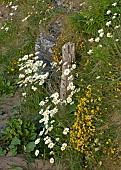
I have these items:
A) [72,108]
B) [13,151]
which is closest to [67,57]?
[72,108]

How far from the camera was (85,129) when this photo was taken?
4566 mm

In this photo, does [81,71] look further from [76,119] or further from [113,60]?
[76,119]

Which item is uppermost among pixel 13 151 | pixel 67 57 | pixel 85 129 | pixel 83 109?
pixel 67 57

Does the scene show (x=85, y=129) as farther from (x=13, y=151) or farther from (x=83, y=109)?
(x=13, y=151)

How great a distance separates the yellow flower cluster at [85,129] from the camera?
14.7 ft

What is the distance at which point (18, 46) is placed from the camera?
7.61 metres

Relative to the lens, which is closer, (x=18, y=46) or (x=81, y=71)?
(x=81, y=71)

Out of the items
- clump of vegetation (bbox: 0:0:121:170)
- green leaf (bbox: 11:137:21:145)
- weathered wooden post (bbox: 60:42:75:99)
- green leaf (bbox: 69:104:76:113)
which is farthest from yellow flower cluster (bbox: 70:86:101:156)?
green leaf (bbox: 11:137:21:145)

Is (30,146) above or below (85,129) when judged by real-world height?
below

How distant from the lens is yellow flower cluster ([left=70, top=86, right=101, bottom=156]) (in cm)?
448

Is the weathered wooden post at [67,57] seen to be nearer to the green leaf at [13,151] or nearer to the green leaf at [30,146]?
the green leaf at [30,146]

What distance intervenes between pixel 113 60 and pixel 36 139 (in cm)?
134

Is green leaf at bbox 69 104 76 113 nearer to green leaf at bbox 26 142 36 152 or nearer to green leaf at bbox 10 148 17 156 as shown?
green leaf at bbox 26 142 36 152

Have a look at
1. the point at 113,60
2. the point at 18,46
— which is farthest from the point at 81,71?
the point at 18,46
